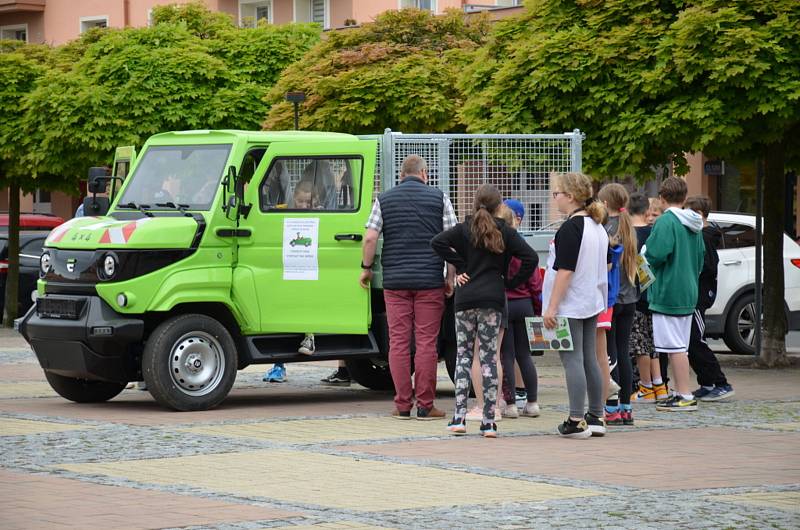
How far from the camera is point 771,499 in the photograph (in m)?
8.46

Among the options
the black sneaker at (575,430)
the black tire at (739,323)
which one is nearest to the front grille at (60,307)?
the black sneaker at (575,430)

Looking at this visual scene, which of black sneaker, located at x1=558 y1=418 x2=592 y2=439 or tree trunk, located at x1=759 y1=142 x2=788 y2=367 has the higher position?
tree trunk, located at x1=759 y1=142 x2=788 y2=367

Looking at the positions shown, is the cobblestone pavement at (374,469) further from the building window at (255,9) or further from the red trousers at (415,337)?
the building window at (255,9)

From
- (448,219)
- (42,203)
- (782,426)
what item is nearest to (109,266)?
(448,219)

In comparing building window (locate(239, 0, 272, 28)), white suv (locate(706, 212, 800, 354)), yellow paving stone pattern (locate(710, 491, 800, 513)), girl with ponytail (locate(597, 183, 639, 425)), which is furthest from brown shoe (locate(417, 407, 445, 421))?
building window (locate(239, 0, 272, 28))

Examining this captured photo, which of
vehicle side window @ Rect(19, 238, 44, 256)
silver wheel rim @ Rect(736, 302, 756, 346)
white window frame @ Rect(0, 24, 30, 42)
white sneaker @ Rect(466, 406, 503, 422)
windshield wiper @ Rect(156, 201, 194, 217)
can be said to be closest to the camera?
white sneaker @ Rect(466, 406, 503, 422)

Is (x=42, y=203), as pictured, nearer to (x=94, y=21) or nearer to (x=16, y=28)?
(x=94, y=21)

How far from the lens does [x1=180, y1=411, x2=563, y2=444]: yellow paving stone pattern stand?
37.1ft

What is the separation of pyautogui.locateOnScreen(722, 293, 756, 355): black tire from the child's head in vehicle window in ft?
25.8

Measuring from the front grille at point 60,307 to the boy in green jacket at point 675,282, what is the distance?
15.1 ft

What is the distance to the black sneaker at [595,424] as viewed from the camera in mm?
11352

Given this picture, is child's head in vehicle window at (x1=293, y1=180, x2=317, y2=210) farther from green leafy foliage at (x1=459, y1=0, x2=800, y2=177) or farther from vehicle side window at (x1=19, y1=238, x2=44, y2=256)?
vehicle side window at (x1=19, y1=238, x2=44, y2=256)

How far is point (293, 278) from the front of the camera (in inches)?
530

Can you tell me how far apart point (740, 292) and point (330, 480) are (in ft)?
38.0
